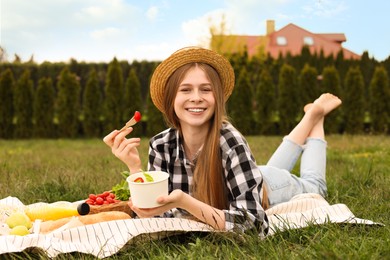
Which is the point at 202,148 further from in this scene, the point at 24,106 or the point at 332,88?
the point at 24,106

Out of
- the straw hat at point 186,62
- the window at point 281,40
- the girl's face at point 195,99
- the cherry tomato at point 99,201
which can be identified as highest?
the window at point 281,40

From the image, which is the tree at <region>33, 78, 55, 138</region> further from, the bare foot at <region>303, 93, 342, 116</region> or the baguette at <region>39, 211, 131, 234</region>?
the baguette at <region>39, 211, 131, 234</region>

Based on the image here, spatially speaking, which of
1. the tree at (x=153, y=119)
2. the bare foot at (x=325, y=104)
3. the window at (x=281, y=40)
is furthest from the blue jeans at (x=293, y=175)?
the window at (x=281, y=40)

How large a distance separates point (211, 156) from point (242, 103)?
8.94m

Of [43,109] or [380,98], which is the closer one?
[380,98]

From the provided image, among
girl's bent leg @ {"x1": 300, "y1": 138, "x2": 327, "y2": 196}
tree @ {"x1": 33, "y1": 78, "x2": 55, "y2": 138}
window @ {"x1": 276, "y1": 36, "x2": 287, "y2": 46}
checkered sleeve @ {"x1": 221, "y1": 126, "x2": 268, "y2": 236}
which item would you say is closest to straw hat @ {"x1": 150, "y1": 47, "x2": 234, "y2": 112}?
checkered sleeve @ {"x1": 221, "y1": 126, "x2": 268, "y2": 236}

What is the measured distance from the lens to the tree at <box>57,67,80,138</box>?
11758 millimetres

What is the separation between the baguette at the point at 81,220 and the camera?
263cm

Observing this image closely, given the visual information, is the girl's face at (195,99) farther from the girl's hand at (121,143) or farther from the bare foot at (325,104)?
the bare foot at (325,104)

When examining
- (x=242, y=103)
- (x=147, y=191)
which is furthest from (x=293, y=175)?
(x=242, y=103)

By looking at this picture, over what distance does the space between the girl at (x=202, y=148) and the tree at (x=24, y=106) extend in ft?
31.6

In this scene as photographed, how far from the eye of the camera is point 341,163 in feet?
16.9

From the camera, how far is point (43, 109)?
1180 cm

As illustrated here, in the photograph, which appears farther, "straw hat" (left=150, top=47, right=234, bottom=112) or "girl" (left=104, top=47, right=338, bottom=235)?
"straw hat" (left=150, top=47, right=234, bottom=112)
